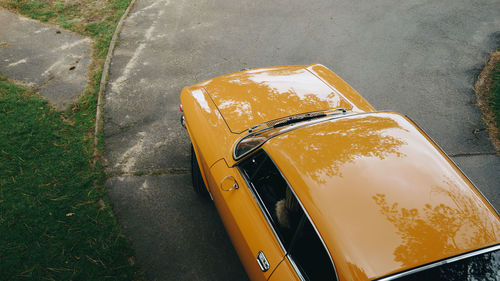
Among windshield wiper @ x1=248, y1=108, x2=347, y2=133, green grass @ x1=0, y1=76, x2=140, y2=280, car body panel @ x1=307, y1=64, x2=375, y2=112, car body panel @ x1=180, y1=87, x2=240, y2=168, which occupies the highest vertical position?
car body panel @ x1=307, y1=64, x2=375, y2=112

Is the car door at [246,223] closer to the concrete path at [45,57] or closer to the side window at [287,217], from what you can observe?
the side window at [287,217]

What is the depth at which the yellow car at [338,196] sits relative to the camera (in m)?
1.89

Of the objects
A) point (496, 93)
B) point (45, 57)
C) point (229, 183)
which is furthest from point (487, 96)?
point (45, 57)

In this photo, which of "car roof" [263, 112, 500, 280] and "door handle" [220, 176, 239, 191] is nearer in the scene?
"car roof" [263, 112, 500, 280]

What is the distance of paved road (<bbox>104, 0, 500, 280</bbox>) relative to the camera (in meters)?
3.57

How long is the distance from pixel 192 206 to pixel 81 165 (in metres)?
1.61

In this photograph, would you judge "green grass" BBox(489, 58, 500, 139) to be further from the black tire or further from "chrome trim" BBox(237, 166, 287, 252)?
the black tire

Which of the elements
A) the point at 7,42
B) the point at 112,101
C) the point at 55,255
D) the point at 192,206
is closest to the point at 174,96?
the point at 112,101

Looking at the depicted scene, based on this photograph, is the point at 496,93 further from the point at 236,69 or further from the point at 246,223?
the point at 246,223

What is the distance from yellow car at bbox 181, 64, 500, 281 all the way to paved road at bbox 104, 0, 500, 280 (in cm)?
82

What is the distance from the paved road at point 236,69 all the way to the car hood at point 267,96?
4.03 ft

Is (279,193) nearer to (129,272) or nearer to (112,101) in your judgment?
(129,272)

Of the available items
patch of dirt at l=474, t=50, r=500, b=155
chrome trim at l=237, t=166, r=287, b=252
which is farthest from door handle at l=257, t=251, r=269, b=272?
patch of dirt at l=474, t=50, r=500, b=155

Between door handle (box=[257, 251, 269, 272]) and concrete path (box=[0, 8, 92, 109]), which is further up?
door handle (box=[257, 251, 269, 272])
